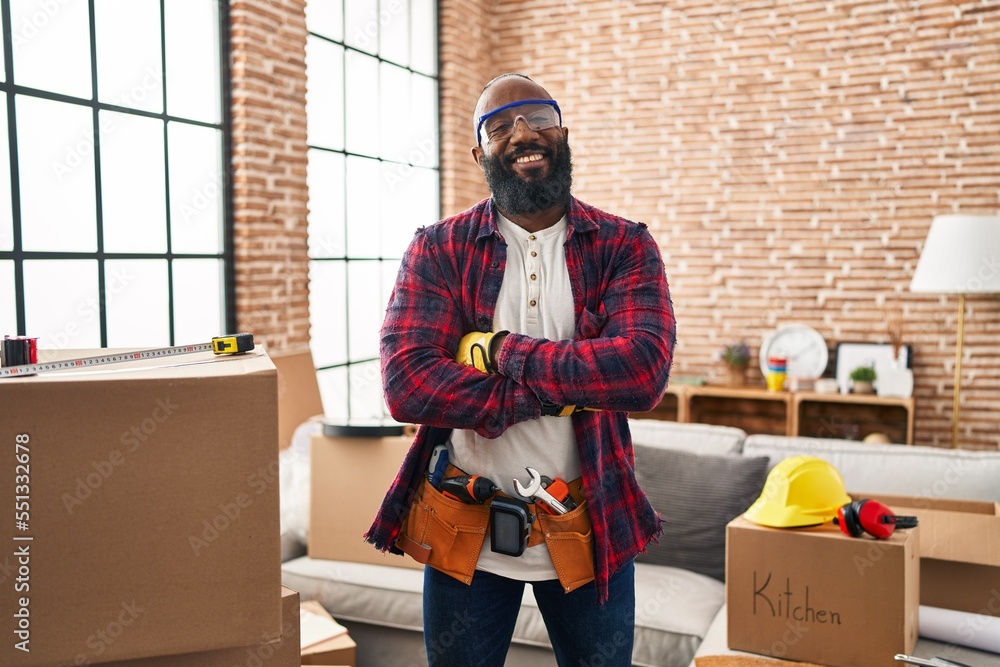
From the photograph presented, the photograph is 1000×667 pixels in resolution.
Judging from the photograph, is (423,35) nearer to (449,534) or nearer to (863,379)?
(863,379)

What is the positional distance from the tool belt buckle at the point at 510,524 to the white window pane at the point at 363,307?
322 cm

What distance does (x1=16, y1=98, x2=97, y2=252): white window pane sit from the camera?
9.17ft

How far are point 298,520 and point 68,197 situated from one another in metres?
1.35

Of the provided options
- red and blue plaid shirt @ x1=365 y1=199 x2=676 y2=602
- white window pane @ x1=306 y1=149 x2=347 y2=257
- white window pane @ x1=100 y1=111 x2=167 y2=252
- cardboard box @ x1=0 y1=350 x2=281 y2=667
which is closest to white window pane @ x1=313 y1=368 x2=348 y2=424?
white window pane @ x1=306 y1=149 x2=347 y2=257

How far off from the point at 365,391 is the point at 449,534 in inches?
133

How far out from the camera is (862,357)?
493cm

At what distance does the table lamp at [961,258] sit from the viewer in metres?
4.25

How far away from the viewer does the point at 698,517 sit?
264cm

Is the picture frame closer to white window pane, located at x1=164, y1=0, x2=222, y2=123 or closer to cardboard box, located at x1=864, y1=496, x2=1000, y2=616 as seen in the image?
cardboard box, located at x1=864, y1=496, x2=1000, y2=616

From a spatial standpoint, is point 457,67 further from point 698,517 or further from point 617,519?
point 617,519

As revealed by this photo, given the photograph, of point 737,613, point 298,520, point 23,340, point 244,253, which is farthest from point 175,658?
point 244,253

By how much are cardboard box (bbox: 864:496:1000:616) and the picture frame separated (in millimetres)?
2891

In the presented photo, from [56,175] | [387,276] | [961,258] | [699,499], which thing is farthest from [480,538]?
[961,258]

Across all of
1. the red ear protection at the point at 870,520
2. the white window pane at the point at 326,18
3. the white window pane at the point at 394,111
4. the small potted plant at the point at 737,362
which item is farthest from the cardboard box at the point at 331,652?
the small potted plant at the point at 737,362
